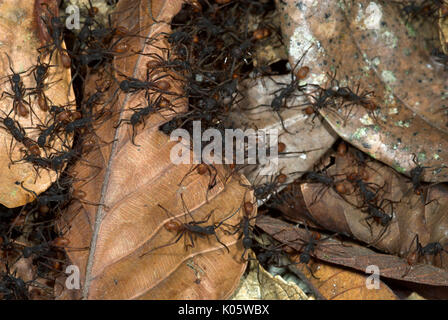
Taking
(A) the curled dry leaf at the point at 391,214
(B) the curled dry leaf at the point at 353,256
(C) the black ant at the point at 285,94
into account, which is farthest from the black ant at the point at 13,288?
(C) the black ant at the point at 285,94

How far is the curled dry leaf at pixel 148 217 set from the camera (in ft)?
12.0

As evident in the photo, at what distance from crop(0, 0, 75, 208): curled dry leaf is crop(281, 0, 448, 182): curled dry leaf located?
2.00 meters

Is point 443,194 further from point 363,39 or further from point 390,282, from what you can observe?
point 363,39

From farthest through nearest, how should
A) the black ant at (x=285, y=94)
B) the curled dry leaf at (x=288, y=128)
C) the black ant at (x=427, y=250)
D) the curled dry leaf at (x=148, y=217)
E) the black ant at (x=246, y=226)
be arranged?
the curled dry leaf at (x=288, y=128) → the black ant at (x=285, y=94) → the black ant at (x=427, y=250) → the black ant at (x=246, y=226) → the curled dry leaf at (x=148, y=217)

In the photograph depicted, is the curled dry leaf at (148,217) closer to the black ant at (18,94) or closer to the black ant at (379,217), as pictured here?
the black ant at (18,94)

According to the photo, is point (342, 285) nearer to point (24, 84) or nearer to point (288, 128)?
point (288, 128)

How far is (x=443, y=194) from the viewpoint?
172 inches

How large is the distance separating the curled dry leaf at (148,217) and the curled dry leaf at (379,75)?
1.18 m

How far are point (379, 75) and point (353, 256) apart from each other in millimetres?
1628

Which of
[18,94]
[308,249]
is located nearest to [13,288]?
[18,94]

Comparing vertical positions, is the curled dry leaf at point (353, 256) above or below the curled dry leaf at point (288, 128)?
below

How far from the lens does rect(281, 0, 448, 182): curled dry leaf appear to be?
167 inches

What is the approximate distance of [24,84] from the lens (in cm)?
382

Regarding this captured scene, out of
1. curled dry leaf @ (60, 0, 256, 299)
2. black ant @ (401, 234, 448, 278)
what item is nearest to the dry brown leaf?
black ant @ (401, 234, 448, 278)
